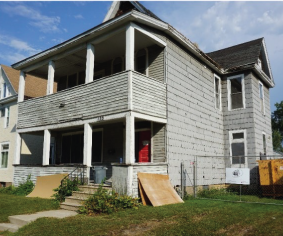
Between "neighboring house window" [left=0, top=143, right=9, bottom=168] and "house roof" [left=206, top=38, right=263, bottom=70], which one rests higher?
"house roof" [left=206, top=38, right=263, bottom=70]

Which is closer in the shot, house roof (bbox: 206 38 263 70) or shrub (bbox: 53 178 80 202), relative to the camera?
shrub (bbox: 53 178 80 202)

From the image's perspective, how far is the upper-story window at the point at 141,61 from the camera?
13.6m

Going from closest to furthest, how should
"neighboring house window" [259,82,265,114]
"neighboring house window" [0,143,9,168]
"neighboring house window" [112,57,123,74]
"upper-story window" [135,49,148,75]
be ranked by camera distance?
"upper-story window" [135,49,148,75] → "neighboring house window" [112,57,123,74] → "neighboring house window" [259,82,265,114] → "neighboring house window" [0,143,9,168]

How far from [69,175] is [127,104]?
14.5 feet

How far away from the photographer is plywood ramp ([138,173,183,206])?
10227 mm

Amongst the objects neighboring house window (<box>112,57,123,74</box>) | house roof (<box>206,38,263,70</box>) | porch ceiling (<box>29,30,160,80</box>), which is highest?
house roof (<box>206,38,263,70</box>)

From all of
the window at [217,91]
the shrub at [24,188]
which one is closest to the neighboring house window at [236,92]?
the window at [217,91]

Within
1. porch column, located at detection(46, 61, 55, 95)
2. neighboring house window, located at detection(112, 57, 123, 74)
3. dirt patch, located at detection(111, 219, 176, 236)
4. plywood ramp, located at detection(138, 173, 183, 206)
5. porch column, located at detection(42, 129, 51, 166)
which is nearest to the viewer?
dirt patch, located at detection(111, 219, 176, 236)

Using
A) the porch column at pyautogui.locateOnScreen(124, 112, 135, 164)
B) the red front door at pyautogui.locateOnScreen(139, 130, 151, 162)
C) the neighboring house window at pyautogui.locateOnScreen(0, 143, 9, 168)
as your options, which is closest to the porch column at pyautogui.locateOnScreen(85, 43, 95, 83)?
the porch column at pyautogui.locateOnScreen(124, 112, 135, 164)

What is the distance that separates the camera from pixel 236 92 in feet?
57.5

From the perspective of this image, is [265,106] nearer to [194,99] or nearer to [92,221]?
[194,99]

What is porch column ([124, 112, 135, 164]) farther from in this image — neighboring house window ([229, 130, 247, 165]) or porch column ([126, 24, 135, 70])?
neighboring house window ([229, 130, 247, 165])

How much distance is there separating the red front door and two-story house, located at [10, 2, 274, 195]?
0.15 ft

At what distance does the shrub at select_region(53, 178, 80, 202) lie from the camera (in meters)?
11.3
